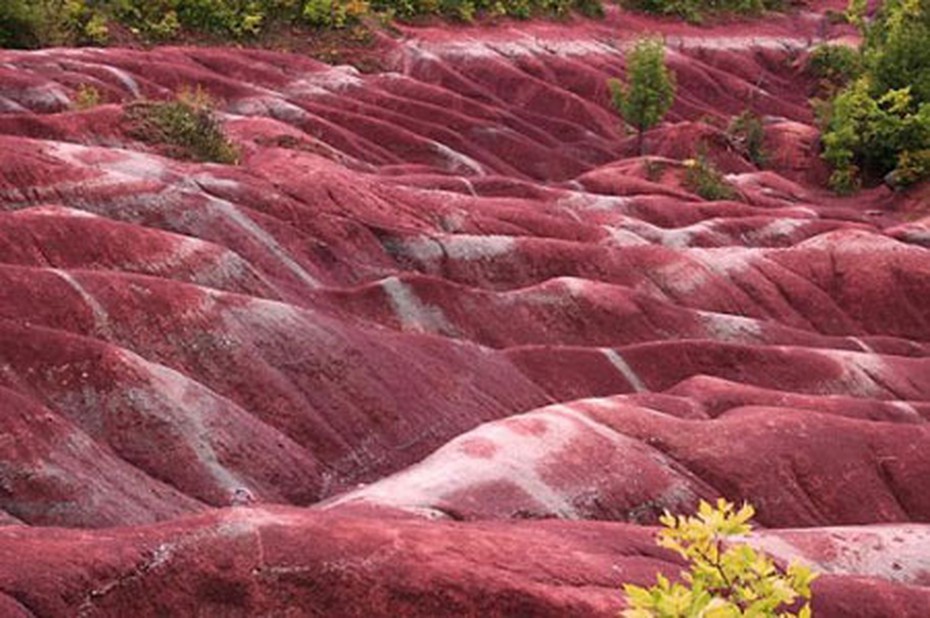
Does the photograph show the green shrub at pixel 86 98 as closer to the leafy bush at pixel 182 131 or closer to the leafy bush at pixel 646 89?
the leafy bush at pixel 182 131

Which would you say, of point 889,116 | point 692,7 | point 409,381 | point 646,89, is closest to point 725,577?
point 409,381

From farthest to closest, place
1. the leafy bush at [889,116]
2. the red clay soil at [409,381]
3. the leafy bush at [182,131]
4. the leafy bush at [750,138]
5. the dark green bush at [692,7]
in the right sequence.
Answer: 1. the dark green bush at [692,7]
2. the leafy bush at [750,138]
3. the leafy bush at [889,116]
4. the leafy bush at [182,131]
5. the red clay soil at [409,381]

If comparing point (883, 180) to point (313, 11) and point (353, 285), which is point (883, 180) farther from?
point (353, 285)

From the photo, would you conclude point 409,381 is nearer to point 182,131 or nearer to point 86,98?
point 182,131

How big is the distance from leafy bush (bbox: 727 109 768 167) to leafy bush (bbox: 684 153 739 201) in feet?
42.6

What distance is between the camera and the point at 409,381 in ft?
103

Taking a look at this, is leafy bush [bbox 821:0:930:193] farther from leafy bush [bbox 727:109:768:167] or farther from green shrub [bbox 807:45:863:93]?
green shrub [bbox 807:45:863:93]

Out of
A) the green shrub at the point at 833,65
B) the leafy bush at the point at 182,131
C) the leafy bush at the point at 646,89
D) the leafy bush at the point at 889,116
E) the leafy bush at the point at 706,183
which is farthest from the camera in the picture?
the green shrub at the point at 833,65

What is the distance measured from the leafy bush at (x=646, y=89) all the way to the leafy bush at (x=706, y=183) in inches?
386

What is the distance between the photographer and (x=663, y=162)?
220ft

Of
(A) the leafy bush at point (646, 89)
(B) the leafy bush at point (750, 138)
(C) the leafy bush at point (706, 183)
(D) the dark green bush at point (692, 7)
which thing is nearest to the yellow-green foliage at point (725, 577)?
(C) the leafy bush at point (706, 183)

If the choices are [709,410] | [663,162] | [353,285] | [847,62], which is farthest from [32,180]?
[847,62]

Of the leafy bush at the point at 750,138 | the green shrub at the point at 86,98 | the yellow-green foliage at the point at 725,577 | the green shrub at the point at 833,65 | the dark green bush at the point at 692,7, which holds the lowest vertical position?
the leafy bush at the point at 750,138

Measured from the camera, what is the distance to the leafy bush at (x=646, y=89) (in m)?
74.3
